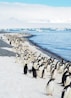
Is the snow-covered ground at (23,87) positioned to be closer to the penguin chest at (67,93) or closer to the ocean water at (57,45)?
the penguin chest at (67,93)

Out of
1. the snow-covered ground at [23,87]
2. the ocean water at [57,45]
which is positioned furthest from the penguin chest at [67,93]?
the ocean water at [57,45]

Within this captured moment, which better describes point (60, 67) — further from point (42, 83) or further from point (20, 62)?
point (42, 83)

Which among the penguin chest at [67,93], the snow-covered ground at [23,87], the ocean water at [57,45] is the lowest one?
the ocean water at [57,45]

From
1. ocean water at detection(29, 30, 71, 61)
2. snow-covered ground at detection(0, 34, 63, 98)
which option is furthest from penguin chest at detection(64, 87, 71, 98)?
ocean water at detection(29, 30, 71, 61)

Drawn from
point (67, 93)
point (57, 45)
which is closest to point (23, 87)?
point (67, 93)

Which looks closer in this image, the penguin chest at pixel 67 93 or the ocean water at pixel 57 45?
the penguin chest at pixel 67 93

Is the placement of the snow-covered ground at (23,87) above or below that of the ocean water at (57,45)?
above

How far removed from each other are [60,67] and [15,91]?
1036cm

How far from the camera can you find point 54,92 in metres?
17.6

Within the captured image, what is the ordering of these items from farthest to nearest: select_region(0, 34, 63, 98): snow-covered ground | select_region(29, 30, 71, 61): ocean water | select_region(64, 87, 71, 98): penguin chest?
1. select_region(29, 30, 71, 61): ocean water
2. select_region(0, 34, 63, 98): snow-covered ground
3. select_region(64, 87, 71, 98): penguin chest

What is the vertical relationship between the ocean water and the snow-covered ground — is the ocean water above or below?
below

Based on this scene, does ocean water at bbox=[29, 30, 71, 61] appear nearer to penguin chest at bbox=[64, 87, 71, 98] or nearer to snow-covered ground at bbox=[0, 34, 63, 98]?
snow-covered ground at bbox=[0, 34, 63, 98]

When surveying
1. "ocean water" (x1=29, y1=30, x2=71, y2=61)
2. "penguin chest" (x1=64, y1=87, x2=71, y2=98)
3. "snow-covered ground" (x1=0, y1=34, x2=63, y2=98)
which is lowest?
"ocean water" (x1=29, y1=30, x2=71, y2=61)

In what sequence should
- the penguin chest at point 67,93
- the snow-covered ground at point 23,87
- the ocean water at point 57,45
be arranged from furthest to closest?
1. the ocean water at point 57,45
2. the snow-covered ground at point 23,87
3. the penguin chest at point 67,93
